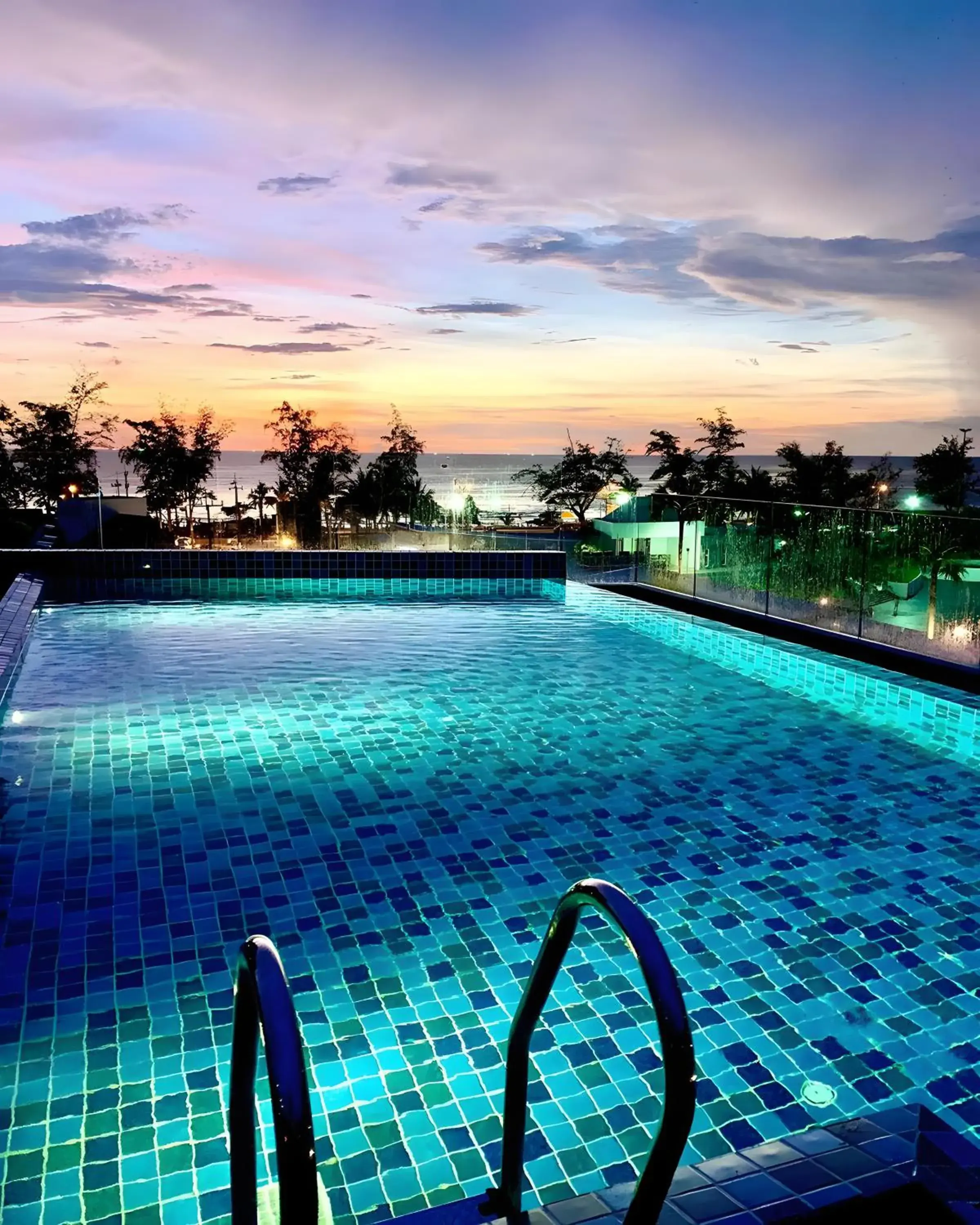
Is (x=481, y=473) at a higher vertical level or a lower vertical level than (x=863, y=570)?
higher

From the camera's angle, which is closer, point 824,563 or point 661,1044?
point 661,1044

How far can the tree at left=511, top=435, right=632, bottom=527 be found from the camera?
180 feet

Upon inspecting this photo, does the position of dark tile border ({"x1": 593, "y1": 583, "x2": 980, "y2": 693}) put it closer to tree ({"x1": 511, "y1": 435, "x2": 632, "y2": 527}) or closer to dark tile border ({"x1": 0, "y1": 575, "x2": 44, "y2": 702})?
dark tile border ({"x1": 0, "y1": 575, "x2": 44, "y2": 702})

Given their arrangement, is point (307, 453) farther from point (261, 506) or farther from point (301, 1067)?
point (301, 1067)

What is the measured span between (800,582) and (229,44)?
27.4 ft

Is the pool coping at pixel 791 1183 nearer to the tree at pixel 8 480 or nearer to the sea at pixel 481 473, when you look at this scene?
the tree at pixel 8 480

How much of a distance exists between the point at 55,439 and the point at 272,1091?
30.4 meters

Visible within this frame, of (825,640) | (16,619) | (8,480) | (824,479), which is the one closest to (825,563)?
(825,640)

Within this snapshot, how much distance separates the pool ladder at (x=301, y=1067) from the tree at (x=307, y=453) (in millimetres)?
32646

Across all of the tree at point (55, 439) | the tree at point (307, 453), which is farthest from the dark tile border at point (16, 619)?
the tree at point (307, 453)

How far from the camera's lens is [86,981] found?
2.64m

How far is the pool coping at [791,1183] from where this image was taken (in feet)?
5.04

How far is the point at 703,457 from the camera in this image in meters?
46.0

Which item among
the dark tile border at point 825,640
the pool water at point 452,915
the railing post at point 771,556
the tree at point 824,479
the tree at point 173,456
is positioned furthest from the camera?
the tree at point 824,479
